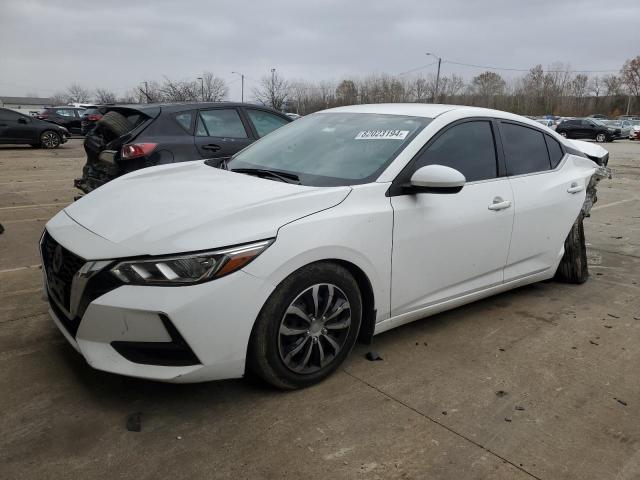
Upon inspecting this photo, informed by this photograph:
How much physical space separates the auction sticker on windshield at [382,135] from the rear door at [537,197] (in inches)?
38.2

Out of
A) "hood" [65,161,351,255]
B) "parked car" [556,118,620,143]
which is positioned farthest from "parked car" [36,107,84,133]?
"parked car" [556,118,620,143]

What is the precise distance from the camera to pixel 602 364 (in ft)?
11.1

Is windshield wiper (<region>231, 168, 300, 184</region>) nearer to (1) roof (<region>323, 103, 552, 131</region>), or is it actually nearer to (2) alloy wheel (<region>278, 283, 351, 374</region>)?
(2) alloy wheel (<region>278, 283, 351, 374</region>)

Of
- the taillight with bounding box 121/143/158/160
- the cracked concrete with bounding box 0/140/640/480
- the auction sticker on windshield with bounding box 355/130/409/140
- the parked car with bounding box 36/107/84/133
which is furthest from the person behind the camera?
the parked car with bounding box 36/107/84/133

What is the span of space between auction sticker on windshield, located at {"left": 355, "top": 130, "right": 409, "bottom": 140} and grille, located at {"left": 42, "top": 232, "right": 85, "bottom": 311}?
189 centimetres

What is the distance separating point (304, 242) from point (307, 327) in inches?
18.4

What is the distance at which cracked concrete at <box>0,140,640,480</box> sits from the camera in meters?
2.36

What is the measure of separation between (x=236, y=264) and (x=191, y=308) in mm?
283

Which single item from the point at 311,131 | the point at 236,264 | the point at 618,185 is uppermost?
the point at 311,131

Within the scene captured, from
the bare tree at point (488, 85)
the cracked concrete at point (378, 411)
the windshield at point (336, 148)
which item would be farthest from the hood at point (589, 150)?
the bare tree at point (488, 85)

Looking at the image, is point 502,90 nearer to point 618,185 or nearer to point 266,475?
point 618,185

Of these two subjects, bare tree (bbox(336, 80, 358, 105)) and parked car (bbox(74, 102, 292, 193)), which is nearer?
parked car (bbox(74, 102, 292, 193))

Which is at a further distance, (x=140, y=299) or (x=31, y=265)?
(x=31, y=265)

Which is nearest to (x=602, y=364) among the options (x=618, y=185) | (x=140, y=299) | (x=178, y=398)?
(x=178, y=398)
